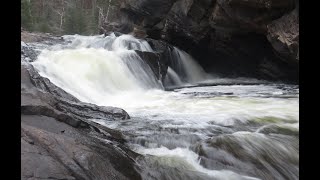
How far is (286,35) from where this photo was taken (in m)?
14.6

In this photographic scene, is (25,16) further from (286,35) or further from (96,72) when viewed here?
(286,35)

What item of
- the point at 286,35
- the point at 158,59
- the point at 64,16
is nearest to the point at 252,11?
the point at 286,35

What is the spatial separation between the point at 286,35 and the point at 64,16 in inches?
1994

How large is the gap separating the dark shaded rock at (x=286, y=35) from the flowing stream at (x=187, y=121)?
1672 mm

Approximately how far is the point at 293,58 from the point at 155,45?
23.8 ft

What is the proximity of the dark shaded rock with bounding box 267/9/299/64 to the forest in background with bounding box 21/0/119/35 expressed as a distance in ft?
105

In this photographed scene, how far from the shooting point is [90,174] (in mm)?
4402

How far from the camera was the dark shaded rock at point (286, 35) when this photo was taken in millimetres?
14227

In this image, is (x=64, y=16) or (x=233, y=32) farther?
(x=64, y=16)

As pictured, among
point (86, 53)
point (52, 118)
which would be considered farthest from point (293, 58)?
point (52, 118)

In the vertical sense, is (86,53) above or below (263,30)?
below

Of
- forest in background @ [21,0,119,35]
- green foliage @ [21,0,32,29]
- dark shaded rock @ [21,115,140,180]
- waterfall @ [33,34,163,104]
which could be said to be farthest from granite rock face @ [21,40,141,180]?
green foliage @ [21,0,32,29]

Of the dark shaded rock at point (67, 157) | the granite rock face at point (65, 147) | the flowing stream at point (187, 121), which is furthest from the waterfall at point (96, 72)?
the dark shaded rock at point (67, 157)
